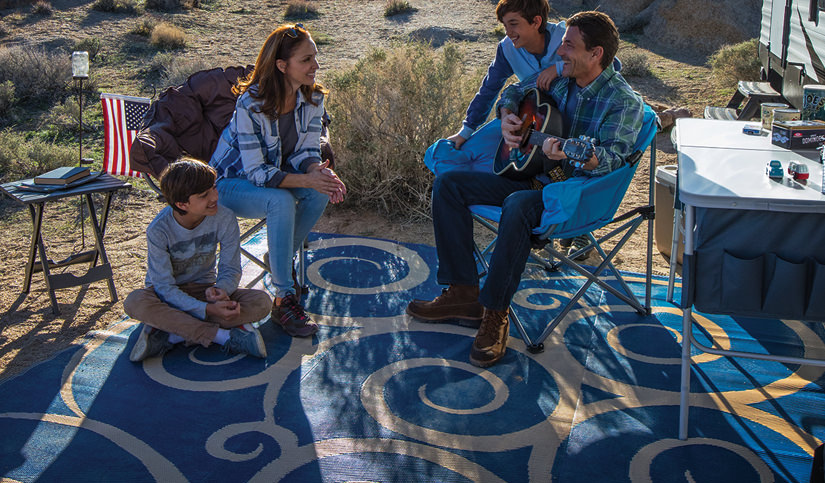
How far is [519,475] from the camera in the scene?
2240 mm

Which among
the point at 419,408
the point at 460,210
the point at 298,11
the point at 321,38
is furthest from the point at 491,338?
the point at 298,11

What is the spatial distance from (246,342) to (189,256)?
45 cm

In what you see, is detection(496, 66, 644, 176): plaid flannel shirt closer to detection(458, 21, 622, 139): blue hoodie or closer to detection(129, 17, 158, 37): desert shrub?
detection(458, 21, 622, 139): blue hoodie

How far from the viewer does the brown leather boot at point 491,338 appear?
2893 millimetres

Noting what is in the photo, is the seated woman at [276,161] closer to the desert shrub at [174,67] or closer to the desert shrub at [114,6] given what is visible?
the desert shrub at [174,67]

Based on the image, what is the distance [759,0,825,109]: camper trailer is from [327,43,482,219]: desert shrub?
258cm

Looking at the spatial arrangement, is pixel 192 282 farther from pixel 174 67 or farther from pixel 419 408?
pixel 174 67

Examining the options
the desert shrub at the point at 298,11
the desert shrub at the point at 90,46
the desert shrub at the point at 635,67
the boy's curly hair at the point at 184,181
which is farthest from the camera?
the desert shrub at the point at 298,11

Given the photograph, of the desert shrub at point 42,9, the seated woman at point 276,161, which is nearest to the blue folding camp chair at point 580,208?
the seated woman at point 276,161

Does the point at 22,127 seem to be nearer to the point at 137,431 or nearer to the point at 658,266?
the point at 137,431

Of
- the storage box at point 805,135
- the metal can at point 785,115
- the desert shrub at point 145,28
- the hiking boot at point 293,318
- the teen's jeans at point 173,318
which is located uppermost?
the desert shrub at point 145,28

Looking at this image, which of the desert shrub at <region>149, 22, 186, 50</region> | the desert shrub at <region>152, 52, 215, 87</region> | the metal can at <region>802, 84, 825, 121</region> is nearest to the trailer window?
the metal can at <region>802, 84, 825, 121</region>

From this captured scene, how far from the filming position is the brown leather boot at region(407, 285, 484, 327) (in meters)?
3.24

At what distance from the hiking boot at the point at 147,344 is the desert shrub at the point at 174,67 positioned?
5828 mm
